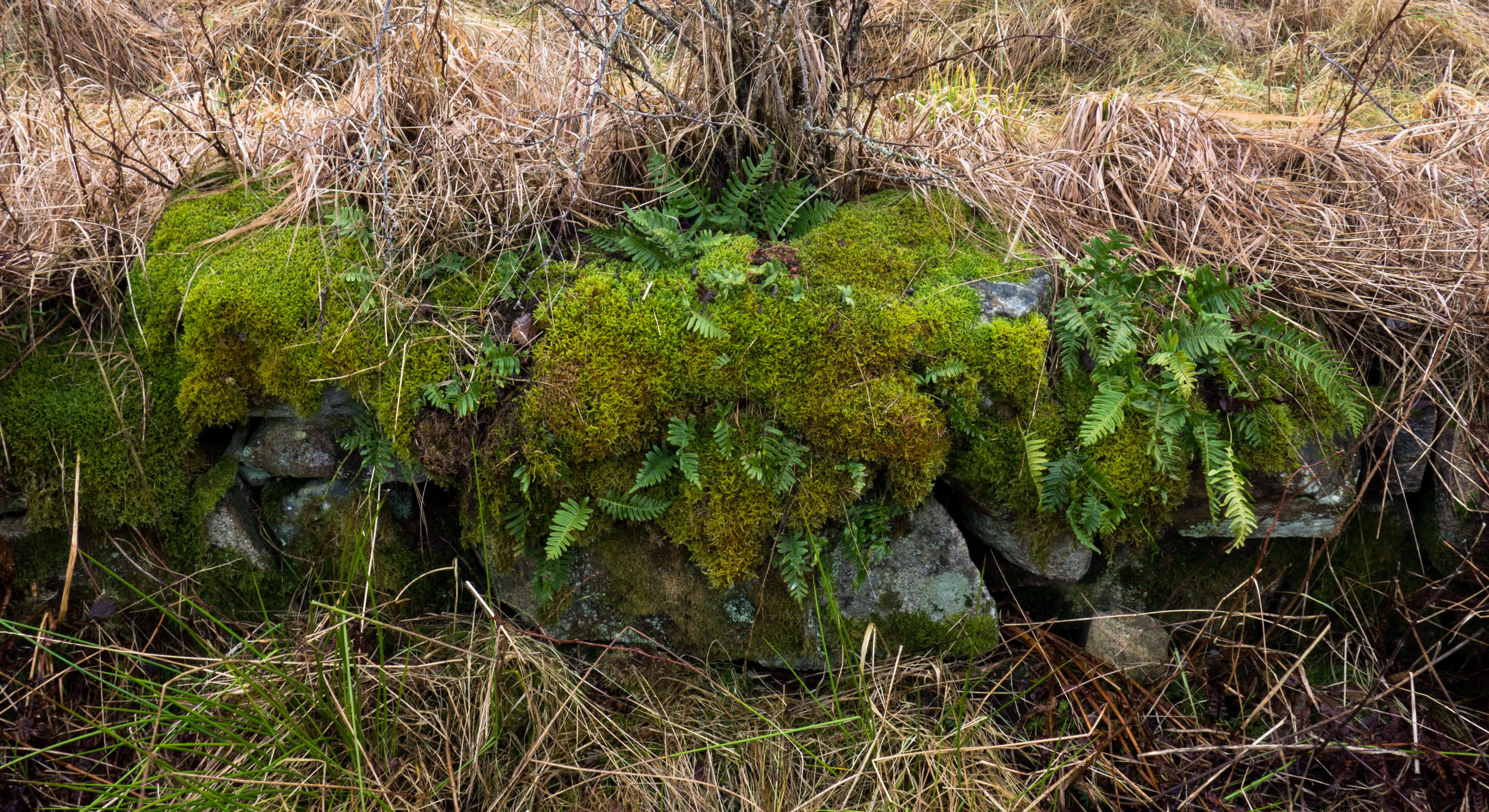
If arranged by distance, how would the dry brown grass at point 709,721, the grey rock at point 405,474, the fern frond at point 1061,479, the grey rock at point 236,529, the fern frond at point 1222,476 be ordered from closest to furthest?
the dry brown grass at point 709,721
the fern frond at point 1222,476
the fern frond at point 1061,479
the grey rock at point 405,474
the grey rock at point 236,529

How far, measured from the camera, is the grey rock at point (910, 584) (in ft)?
9.82

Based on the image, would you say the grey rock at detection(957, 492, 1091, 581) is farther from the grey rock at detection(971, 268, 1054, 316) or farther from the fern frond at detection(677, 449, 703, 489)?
the fern frond at detection(677, 449, 703, 489)

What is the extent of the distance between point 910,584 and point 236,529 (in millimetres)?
2627

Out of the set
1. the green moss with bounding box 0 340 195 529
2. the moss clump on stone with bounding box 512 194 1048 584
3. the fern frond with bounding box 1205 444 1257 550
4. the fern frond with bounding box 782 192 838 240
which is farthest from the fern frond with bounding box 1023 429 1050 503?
the green moss with bounding box 0 340 195 529

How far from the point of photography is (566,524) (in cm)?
277

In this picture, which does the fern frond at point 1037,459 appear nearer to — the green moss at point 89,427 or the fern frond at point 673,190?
the fern frond at point 673,190

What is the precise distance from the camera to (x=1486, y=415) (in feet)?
9.85

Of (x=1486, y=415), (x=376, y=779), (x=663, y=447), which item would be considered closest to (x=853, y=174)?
(x=663, y=447)

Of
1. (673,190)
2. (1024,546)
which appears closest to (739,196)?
(673,190)

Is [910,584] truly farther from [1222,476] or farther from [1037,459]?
[1222,476]

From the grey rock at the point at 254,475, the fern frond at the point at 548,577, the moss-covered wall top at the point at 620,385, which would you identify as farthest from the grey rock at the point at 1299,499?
the grey rock at the point at 254,475

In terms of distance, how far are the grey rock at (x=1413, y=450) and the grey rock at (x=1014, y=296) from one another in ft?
4.80

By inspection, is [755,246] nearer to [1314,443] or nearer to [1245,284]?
[1245,284]

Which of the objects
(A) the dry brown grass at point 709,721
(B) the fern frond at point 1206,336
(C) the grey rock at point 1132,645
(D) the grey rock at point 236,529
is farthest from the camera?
(D) the grey rock at point 236,529
